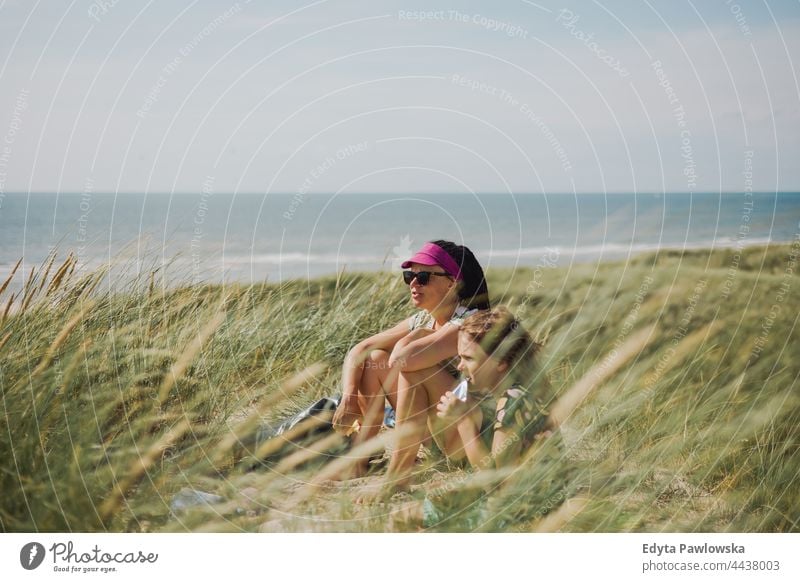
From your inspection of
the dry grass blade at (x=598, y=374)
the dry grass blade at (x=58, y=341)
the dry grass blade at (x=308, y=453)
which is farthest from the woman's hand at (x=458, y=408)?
the dry grass blade at (x=58, y=341)

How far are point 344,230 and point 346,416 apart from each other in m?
21.9

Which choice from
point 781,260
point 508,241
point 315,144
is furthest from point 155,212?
point 781,260

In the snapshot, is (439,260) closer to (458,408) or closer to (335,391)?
(458,408)

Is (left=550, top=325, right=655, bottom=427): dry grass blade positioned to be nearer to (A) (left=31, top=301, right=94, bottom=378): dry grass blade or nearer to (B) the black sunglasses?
(B) the black sunglasses

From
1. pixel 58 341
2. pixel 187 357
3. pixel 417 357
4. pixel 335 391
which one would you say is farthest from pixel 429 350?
pixel 58 341

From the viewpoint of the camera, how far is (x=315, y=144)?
5.12 metres

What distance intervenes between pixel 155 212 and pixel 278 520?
59.4ft

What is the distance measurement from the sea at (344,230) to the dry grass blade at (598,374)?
0.59 metres

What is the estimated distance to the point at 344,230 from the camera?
2575 cm

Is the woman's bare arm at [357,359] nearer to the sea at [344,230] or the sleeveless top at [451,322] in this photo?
the sleeveless top at [451,322]

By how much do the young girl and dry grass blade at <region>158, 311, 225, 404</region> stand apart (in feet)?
4.11

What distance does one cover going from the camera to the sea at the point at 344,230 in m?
4.53
